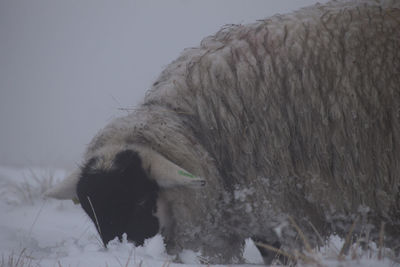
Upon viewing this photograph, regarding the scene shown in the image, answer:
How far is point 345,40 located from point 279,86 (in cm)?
51

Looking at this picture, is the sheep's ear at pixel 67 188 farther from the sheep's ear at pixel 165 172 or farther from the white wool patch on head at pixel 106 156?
the sheep's ear at pixel 165 172

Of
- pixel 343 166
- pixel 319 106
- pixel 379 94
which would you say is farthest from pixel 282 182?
pixel 379 94

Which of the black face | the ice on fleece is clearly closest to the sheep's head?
the black face

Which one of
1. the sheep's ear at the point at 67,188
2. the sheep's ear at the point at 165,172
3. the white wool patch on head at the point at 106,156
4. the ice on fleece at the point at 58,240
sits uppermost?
the white wool patch on head at the point at 106,156

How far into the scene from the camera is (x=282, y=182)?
7.87ft

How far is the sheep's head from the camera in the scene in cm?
219

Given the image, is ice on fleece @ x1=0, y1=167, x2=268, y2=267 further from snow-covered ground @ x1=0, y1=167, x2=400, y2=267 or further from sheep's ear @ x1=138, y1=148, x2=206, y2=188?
sheep's ear @ x1=138, y1=148, x2=206, y2=188

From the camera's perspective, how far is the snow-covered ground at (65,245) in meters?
1.82

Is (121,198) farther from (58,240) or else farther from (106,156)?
(58,240)

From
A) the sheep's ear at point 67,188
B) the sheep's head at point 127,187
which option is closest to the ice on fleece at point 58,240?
the sheep's head at point 127,187

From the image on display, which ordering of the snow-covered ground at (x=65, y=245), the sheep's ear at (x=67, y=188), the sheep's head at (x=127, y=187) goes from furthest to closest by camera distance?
the sheep's ear at (x=67, y=188), the sheep's head at (x=127, y=187), the snow-covered ground at (x=65, y=245)

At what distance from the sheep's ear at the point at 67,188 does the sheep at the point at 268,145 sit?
0.05ft

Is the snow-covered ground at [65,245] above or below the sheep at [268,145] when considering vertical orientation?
below

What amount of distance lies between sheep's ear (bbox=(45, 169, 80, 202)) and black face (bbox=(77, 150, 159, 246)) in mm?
181
